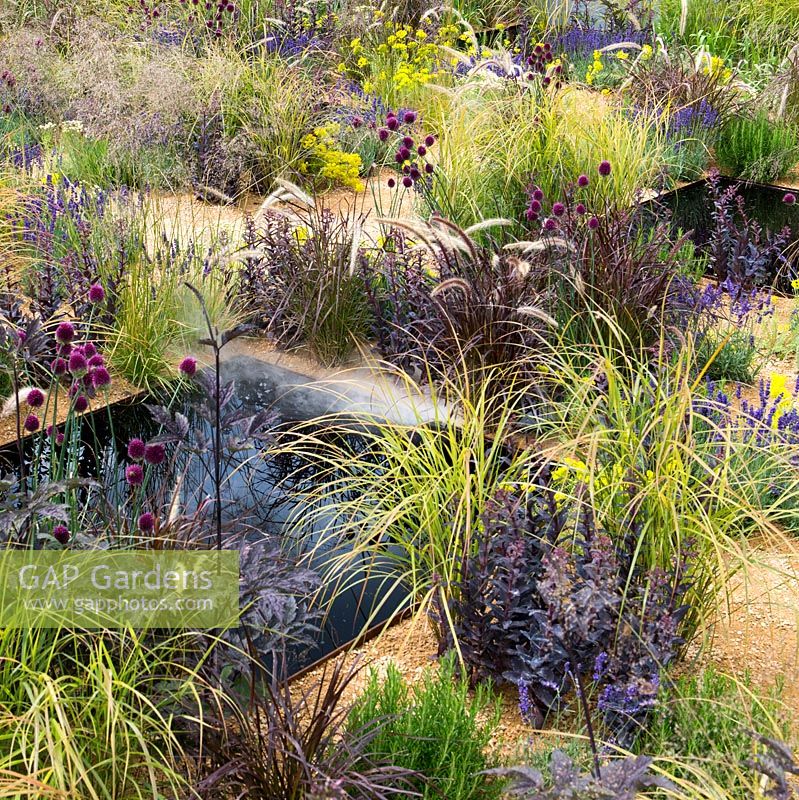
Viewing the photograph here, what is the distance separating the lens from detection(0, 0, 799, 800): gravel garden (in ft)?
7.99

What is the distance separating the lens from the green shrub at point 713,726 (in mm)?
2387

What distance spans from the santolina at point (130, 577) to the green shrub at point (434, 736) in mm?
513

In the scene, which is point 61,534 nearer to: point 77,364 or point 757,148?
point 77,364

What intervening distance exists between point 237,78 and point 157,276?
8.23 feet

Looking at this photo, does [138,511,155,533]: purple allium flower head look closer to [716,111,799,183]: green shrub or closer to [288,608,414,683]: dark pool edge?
[288,608,414,683]: dark pool edge

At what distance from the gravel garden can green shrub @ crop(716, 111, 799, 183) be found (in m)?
0.03

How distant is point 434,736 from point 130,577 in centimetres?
87

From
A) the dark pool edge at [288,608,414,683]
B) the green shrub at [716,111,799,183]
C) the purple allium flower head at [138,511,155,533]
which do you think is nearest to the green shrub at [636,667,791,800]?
the dark pool edge at [288,608,414,683]

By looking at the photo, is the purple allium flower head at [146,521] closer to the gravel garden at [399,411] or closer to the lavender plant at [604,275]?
the gravel garden at [399,411]

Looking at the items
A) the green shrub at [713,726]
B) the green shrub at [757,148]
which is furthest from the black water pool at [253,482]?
the green shrub at [757,148]

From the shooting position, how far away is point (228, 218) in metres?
7.00

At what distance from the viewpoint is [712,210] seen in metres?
7.47

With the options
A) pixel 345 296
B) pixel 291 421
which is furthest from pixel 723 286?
pixel 291 421

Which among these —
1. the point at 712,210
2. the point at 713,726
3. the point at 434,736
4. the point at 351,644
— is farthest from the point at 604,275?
the point at 712,210
